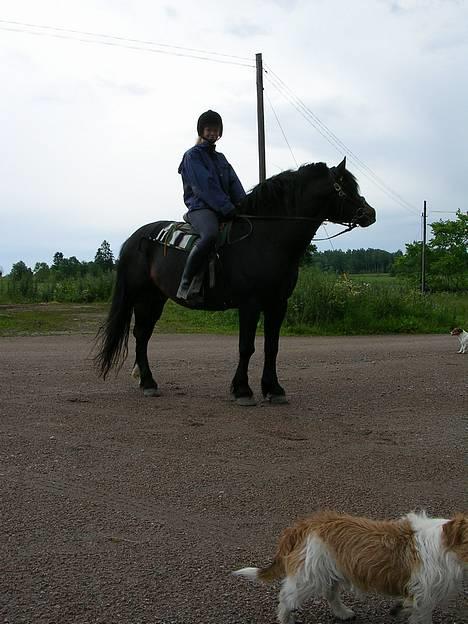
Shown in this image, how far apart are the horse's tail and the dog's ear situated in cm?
612

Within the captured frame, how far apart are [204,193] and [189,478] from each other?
370 cm

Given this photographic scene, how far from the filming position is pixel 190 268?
7.66m

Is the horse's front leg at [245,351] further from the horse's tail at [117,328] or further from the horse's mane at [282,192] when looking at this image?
the horse's tail at [117,328]

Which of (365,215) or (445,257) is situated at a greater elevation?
(445,257)

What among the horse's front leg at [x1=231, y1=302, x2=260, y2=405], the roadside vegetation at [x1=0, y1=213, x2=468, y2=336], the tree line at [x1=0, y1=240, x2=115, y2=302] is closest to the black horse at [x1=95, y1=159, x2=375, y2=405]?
the horse's front leg at [x1=231, y1=302, x2=260, y2=405]

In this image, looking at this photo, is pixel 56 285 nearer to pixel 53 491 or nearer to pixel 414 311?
pixel 414 311

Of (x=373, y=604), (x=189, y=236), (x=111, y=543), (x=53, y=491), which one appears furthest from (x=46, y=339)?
(x=373, y=604)

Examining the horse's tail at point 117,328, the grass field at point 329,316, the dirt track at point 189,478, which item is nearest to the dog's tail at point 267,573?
the dirt track at point 189,478

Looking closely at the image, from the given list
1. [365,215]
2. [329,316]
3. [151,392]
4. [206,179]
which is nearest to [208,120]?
[206,179]

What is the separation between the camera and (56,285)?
27359 mm

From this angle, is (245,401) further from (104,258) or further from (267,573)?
(104,258)

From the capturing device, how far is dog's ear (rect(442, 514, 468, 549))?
2.71 m

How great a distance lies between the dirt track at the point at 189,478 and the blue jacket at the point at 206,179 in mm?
2120

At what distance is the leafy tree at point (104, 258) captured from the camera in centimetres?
3300
